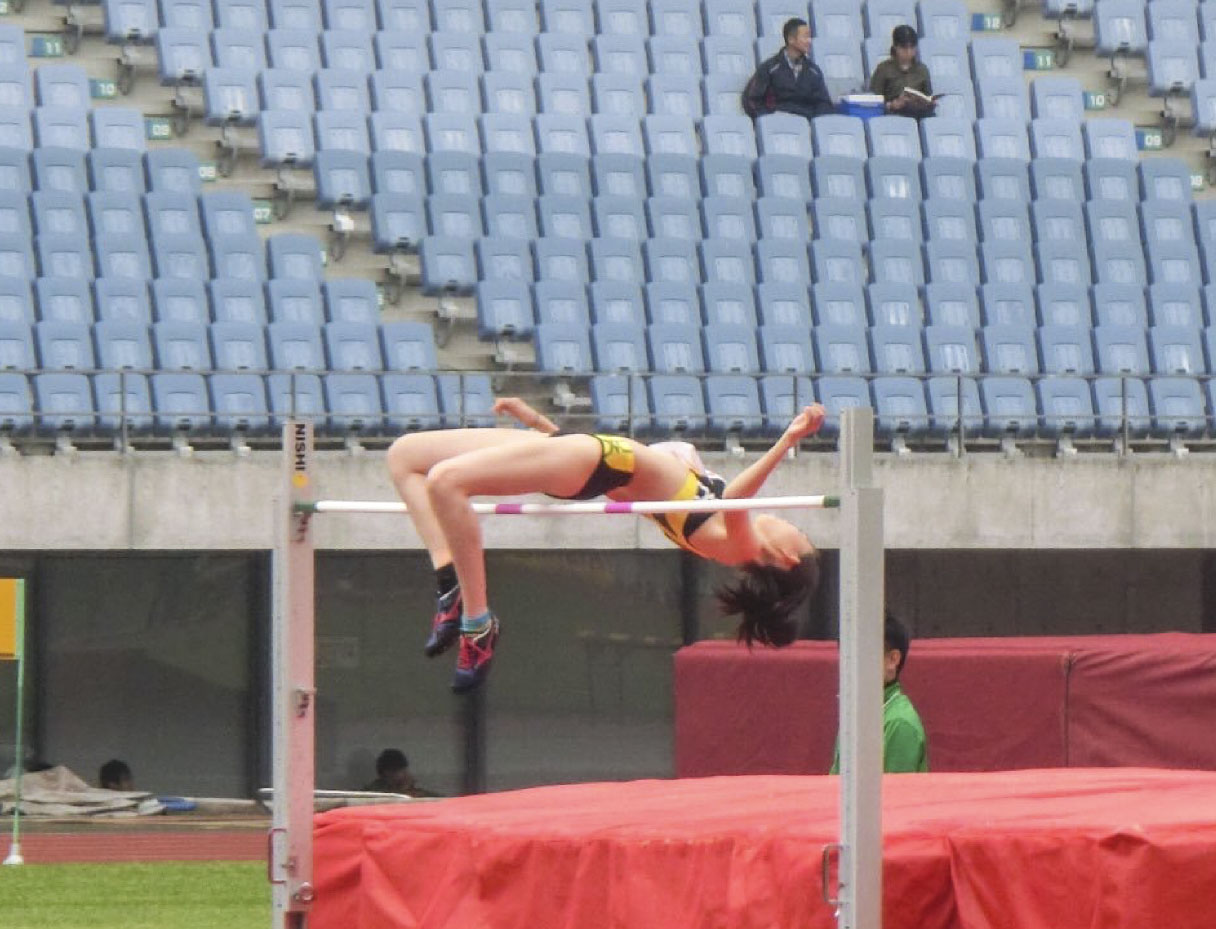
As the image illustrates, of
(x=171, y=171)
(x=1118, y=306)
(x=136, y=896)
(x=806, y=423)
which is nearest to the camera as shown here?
(x=806, y=423)

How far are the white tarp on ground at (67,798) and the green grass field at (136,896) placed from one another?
2.70 metres

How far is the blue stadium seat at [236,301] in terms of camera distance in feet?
56.4

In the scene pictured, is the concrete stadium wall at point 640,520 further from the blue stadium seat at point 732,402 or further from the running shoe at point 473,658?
the running shoe at point 473,658

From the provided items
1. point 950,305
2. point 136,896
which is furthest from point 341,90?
point 136,896

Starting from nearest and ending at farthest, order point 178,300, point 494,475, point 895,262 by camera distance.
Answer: point 494,475 < point 178,300 < point 895,262

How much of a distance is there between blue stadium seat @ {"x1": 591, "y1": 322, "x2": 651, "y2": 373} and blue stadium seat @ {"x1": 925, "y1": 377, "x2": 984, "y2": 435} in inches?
81.3

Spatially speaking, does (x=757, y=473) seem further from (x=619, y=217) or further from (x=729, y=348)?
(x=619, y=217)

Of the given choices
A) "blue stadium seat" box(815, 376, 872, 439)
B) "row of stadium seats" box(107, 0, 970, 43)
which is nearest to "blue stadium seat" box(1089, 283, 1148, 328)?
"blue stadium seat" box(815, 376, 872, 439)

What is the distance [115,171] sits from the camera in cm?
1786

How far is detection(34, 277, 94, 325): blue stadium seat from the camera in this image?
55.1 feet

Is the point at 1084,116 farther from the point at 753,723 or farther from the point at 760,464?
the point at 760,464

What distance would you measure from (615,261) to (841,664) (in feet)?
40.4

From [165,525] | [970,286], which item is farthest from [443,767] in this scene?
[970,286]

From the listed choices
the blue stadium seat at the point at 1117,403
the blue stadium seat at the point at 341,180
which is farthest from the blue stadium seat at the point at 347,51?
the blue stadium seat at the point at 1117,403
